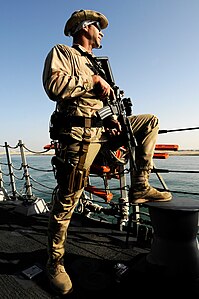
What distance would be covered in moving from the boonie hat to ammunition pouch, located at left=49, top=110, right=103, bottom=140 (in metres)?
0.93

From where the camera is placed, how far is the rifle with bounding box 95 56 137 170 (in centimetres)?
202

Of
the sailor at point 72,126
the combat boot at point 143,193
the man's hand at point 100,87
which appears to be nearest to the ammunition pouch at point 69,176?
the sailor at point 72,126

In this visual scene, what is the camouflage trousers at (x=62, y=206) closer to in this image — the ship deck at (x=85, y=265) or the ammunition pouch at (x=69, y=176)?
the ammunition pouch at (x=69, y=176)

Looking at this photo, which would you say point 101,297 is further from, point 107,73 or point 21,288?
point 107,73

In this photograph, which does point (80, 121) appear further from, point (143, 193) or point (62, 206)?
point (143, 193)

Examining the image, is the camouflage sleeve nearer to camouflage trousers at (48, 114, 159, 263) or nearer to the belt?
the belt

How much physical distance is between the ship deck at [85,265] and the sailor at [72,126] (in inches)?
9.0

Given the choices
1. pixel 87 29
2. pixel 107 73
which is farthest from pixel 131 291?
pixel 87 29

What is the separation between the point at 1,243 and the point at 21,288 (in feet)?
3.67

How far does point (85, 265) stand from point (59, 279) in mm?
488

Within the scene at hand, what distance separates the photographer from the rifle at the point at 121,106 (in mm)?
2023

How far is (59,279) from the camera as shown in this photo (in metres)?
1.71

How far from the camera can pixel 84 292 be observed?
169 centimetres

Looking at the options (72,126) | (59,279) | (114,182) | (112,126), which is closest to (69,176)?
(72,126)
